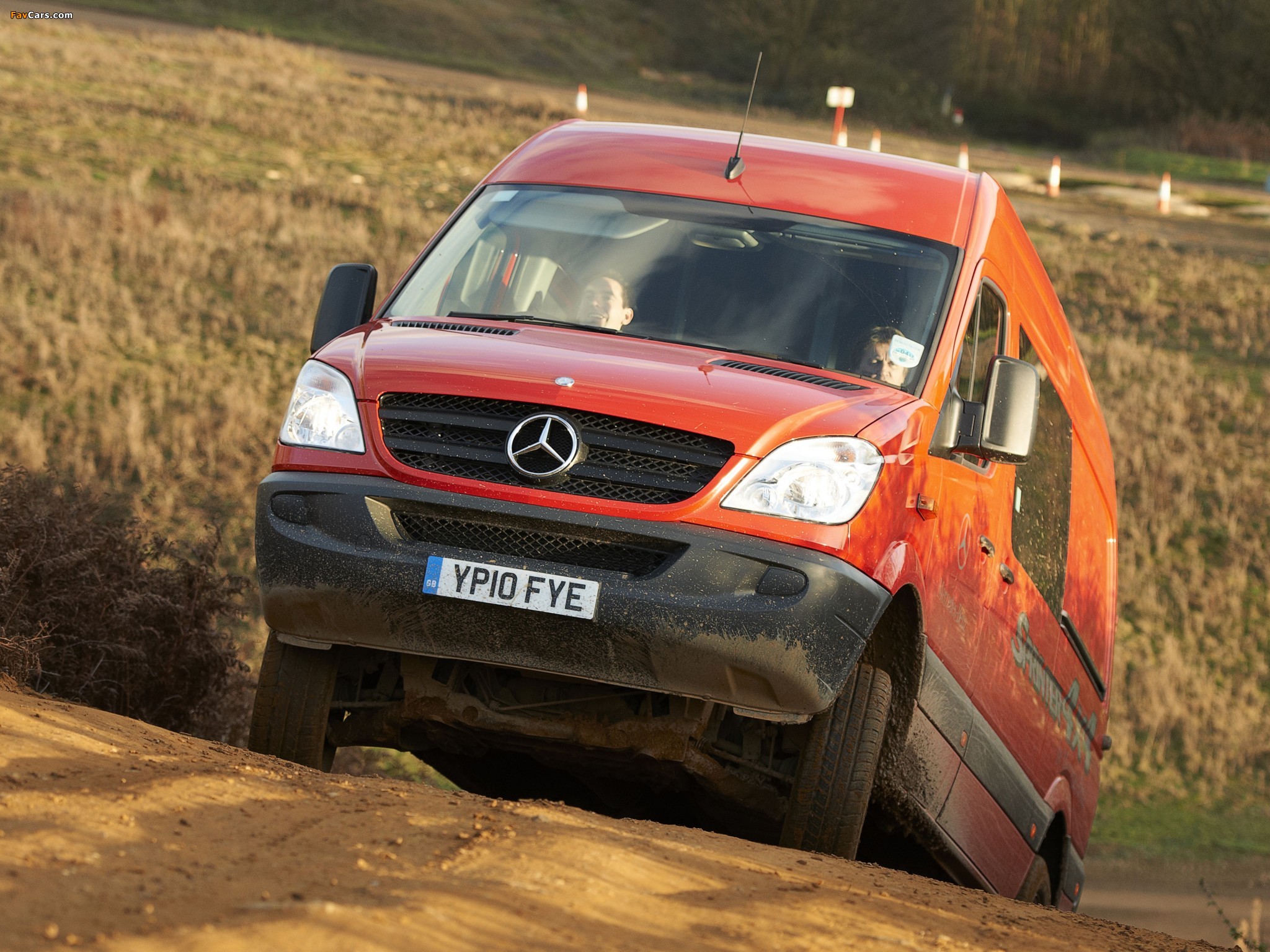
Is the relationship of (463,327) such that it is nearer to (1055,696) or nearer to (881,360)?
(881,360)

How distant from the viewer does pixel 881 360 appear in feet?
18.0

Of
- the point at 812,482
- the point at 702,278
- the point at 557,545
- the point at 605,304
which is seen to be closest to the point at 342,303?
the point at 605,304

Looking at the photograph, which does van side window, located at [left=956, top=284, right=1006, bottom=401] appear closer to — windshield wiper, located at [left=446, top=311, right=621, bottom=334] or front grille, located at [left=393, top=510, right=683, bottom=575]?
windshield wiper, located at [left=446, top=311, right=621, bottom=334]

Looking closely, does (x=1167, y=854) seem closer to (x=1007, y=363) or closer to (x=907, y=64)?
(x=1007, y=363)

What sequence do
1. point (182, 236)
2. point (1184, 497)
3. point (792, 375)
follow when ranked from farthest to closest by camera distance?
point (182, 236), point (1184, 497), point (792, 375)

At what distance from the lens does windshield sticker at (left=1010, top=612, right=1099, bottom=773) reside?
656cm

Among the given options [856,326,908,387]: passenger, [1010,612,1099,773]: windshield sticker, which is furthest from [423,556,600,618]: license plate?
[1010,612,1099,773]: windshield sticker

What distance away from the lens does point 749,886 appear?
392cm

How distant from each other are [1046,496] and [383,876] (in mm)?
4317

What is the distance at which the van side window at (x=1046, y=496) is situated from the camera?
654cm

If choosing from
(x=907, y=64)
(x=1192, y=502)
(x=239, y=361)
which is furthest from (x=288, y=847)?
(x=907, y=64)

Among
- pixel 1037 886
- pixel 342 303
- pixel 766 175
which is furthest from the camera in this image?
pixel 1037 886

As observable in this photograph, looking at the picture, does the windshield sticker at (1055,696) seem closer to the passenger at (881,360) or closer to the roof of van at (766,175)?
the passenger at (881,360)

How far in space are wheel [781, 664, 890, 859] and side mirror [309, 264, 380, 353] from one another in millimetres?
2507
